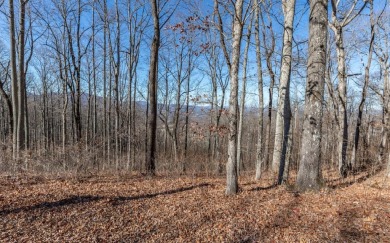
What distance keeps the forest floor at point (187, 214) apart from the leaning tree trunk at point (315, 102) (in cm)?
41

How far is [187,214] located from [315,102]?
351 centimetres

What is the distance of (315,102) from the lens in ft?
16.1

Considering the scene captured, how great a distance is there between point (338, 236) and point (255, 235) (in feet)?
3.50

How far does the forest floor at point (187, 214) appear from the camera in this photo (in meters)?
3.05

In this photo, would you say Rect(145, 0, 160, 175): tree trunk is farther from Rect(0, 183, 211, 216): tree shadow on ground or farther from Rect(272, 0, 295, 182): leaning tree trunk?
Rect(272, 0, 295, 182): leaning tree trunk

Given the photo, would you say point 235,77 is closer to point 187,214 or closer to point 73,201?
point 187,214

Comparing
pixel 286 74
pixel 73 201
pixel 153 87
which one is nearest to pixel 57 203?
pixel 73 201

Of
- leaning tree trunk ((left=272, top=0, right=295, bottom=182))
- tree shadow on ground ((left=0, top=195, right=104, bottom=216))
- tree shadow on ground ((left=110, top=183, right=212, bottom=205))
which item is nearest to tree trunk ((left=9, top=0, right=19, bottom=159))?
tree shadow on ground ((left=0, top=195, right=104, bottom=216))

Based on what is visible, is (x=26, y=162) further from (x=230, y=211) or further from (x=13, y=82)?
(x=230, y=211)

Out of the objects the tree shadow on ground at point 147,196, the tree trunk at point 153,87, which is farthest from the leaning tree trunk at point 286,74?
the tree trunk at point 153,87

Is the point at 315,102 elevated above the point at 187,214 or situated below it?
above

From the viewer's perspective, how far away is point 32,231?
3.12m

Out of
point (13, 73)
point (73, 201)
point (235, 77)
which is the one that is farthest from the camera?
point (13, 73)

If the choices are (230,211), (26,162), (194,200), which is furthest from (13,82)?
(230,211)
